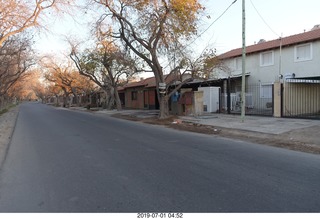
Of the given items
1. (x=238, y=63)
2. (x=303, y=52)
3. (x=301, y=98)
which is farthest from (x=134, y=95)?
(x=301, y=98)

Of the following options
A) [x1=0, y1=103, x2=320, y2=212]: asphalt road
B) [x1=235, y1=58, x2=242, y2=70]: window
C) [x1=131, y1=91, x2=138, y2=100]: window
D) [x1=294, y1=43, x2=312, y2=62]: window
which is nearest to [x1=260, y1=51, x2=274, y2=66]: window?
[x1=294, y1=43, x2=312, y2=62]: window

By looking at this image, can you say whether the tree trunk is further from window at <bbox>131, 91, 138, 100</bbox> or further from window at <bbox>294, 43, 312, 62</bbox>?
window at <bbox>131, 91, 138, 100</bbox>

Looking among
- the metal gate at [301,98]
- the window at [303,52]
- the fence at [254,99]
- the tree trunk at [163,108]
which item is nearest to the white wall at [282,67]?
the window at [303,52]

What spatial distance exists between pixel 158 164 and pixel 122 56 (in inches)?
864

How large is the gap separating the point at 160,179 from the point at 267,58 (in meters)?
22.7

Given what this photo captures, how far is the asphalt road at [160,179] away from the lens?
467 cm

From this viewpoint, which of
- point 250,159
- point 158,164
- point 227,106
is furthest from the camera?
point 227,106

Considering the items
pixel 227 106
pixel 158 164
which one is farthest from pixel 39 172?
pixel 227 106

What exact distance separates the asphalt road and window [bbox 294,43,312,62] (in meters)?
15.4

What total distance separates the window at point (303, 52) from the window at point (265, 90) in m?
3.09

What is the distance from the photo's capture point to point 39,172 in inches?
274

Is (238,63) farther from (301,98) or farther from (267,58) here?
(301,98)

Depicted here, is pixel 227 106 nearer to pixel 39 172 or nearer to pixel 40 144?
pixel 40 144

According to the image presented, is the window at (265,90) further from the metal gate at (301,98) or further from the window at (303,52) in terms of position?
the metal gate at (301,98)
